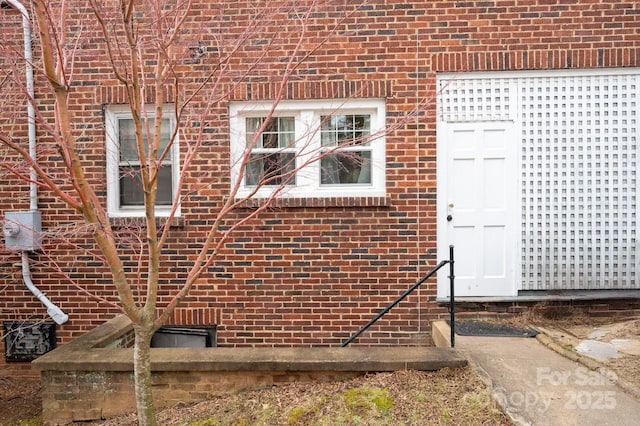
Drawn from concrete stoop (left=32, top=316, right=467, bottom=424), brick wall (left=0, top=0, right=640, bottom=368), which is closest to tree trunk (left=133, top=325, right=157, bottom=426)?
concrete stoop (left=32, top=316, right=467, bottom=424)

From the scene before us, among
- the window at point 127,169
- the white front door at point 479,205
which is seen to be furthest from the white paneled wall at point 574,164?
the window at point 127,169

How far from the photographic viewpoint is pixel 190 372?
13.3ft

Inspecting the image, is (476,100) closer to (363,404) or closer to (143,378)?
(363,404)

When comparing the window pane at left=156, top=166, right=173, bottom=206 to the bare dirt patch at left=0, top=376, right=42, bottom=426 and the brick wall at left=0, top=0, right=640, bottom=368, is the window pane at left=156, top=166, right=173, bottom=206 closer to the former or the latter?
the brick wall at left=0, top=0, right=640, bottom=368

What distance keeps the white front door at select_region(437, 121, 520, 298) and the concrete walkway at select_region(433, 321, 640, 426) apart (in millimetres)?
987

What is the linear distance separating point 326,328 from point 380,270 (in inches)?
35.7

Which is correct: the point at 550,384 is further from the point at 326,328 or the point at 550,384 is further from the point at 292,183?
the point at 292,183

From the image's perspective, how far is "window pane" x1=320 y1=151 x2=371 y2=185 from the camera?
5461 mm

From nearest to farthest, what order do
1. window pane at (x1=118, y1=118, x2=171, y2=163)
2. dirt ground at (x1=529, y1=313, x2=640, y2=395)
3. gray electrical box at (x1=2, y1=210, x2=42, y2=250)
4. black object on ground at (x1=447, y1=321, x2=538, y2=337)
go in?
dirt ground at (x1=529, y1=313, x2=640, y2=395) → black object on ground at (x1=447, y1=321, x2=538, y2=337) → gray electrical box at (x1=2, y1=210, x2=42, y2=250) → window pane at (x1=118, y1=118, x2=171, y2=163)

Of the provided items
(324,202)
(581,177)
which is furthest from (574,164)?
(324,202)

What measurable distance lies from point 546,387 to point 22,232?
5.43 meters

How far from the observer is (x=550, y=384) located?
3.60 meters

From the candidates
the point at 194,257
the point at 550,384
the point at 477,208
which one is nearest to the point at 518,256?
the point at 477,208

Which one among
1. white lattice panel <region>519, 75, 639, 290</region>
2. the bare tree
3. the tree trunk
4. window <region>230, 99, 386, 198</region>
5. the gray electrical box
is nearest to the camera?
the bare tree
